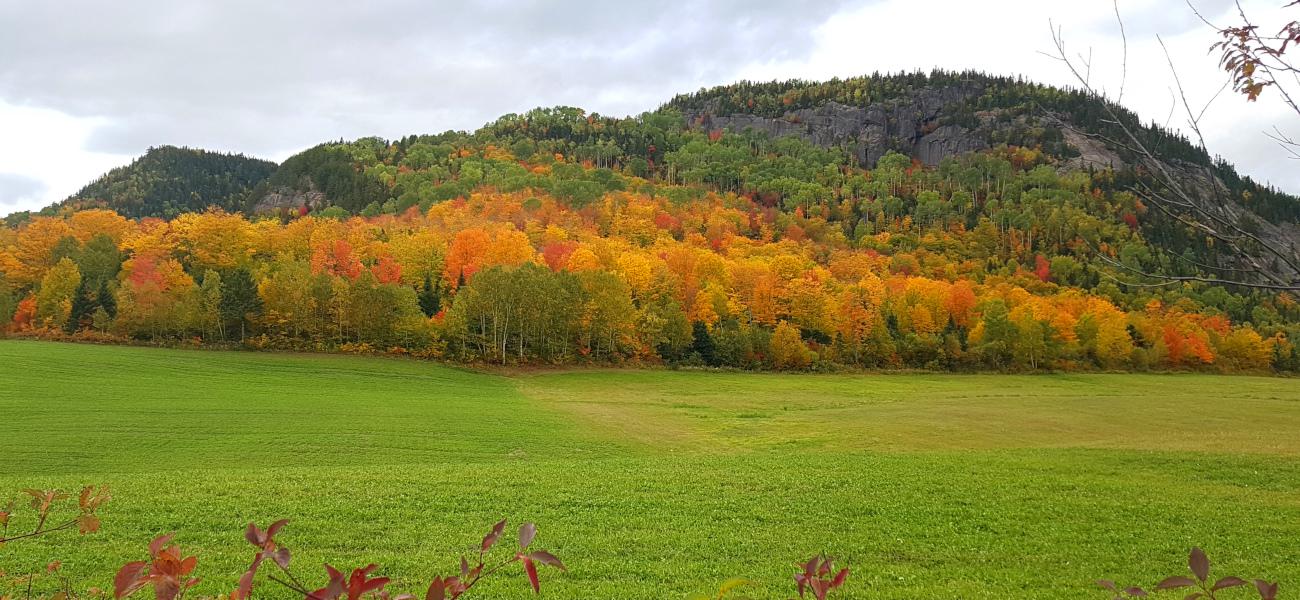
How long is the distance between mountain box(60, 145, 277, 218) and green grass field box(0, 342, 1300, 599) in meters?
162

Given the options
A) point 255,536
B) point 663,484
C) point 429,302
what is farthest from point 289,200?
point 255,536

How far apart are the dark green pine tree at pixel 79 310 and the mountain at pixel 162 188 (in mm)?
125158

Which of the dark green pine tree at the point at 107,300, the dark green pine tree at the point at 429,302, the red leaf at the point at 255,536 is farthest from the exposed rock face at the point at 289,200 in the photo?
the red leaf at the point at 255,536

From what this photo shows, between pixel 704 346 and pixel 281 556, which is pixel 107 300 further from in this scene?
pixel 281 556

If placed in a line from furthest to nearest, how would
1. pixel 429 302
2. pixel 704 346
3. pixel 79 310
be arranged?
pixel 429 302 < pixel 704 346 < pixel 79 310

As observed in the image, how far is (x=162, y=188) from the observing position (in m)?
180

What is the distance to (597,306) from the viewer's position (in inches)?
2311

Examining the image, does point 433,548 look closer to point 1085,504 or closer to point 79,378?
point 1085,504

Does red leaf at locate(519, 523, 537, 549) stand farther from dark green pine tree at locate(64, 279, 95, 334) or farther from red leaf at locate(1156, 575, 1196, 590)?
dark green pine tree at locate(64, 279, 95, 334)

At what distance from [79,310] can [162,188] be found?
15338cm

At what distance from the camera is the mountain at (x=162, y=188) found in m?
169

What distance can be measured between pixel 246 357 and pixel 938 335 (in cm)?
6520

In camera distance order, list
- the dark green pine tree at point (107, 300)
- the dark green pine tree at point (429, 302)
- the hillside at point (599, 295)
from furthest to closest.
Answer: the dark green pine tree at point (429, 302)
the dark green pine tree at point (107, 300)
the hillside at point (599, 295)

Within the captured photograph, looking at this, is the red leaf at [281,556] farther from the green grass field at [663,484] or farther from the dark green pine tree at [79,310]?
the dark green pine tree at [79,310]
